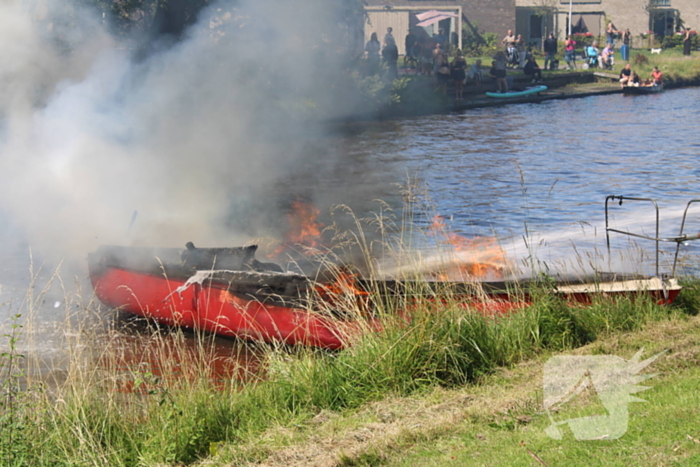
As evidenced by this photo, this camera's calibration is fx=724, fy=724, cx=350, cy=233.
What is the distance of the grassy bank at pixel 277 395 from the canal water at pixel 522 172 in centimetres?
285

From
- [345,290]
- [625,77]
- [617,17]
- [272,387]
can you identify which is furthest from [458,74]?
[272,387]

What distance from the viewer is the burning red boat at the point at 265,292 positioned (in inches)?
276

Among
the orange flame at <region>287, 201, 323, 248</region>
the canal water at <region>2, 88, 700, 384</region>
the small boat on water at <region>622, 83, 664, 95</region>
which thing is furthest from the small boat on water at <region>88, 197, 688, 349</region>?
the small boat on water at <region>622, 83, 664, 95</region>

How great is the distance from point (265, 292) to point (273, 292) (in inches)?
3.7

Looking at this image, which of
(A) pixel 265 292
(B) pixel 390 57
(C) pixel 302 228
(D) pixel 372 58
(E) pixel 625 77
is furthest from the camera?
(E) pixel 625 77

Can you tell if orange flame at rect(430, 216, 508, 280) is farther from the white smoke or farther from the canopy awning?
the canopy awning

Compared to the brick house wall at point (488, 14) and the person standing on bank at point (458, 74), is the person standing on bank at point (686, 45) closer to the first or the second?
the brick house wall at point (488, 14)

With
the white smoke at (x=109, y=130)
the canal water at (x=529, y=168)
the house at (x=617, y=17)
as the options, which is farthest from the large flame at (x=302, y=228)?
the house at (x=617, y=17)

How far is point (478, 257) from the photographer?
1109 centimetres

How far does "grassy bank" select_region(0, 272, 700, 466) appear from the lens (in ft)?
16.2

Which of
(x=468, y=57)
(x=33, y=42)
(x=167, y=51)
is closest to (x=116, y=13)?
(x=167, y=51)

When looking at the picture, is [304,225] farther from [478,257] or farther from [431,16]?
[431,16]

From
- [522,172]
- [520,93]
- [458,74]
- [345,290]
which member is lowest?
[522,172]

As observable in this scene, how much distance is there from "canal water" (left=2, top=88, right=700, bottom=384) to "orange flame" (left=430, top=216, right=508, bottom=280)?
34cm
